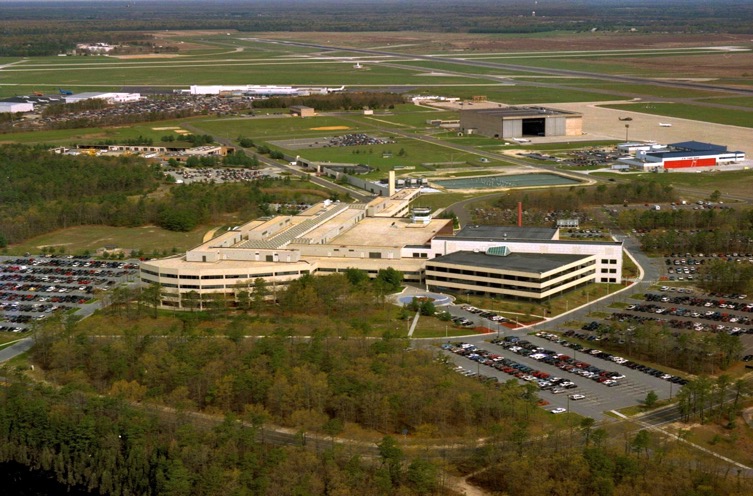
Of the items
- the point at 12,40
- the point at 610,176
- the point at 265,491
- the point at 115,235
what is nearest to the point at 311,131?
the point at 610,176

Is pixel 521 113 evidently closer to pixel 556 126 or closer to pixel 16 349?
pixel 556 126

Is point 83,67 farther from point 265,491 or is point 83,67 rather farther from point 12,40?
point 265,491

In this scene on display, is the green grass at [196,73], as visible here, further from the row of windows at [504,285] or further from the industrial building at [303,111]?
the row of windows at [504,285]

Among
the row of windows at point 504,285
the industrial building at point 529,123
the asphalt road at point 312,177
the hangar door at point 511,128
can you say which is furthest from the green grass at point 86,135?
the row of windows at point 504,285

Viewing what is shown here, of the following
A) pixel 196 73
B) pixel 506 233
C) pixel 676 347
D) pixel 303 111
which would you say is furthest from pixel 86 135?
pixel 676 347

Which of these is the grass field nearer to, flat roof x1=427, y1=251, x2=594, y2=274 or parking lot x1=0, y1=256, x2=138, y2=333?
flat roof x1=427, y1=251, x2=594, y2=274
